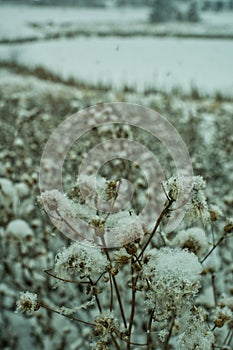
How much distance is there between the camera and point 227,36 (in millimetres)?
14523

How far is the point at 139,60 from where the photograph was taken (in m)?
10.3

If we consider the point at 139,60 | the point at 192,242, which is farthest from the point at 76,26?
the point at 192,242

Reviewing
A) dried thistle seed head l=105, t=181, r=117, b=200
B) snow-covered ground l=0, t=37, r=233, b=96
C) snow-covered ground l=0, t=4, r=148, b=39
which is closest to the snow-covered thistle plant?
dried thistle seed head l=105, t=181, r=117, b=200

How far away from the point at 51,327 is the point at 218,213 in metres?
1.40

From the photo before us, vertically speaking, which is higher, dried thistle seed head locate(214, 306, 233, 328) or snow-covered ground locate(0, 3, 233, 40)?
snow-covered ground locate(0, 3, 233, 40)

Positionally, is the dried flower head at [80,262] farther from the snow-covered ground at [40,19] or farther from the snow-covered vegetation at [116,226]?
the snow-covered ground at [40,19]

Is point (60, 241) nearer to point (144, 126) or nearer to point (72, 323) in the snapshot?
point (72, 323)

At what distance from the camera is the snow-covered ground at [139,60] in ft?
26.3

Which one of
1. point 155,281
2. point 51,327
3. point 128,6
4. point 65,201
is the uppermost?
point 128,6

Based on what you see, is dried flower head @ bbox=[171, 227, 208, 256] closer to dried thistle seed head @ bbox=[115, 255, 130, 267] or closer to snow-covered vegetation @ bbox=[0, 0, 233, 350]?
snow-covered vegetation @ bbox=[0, 0, 233, 350]

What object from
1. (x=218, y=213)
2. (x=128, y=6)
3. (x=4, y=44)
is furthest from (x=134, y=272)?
(x=128, y=6)

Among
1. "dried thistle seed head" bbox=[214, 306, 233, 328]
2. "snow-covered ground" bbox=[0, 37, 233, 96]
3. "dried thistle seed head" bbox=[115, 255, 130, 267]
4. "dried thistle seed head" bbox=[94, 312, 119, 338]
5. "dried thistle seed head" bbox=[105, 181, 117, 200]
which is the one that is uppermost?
"snow-covered ground" bbox=[0, 37, 233, 96]

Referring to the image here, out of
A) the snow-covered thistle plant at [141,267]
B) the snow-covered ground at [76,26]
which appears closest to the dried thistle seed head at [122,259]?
the snow-covered thistle plant at [141,267]

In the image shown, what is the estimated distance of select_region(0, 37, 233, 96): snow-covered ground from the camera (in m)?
8.02
